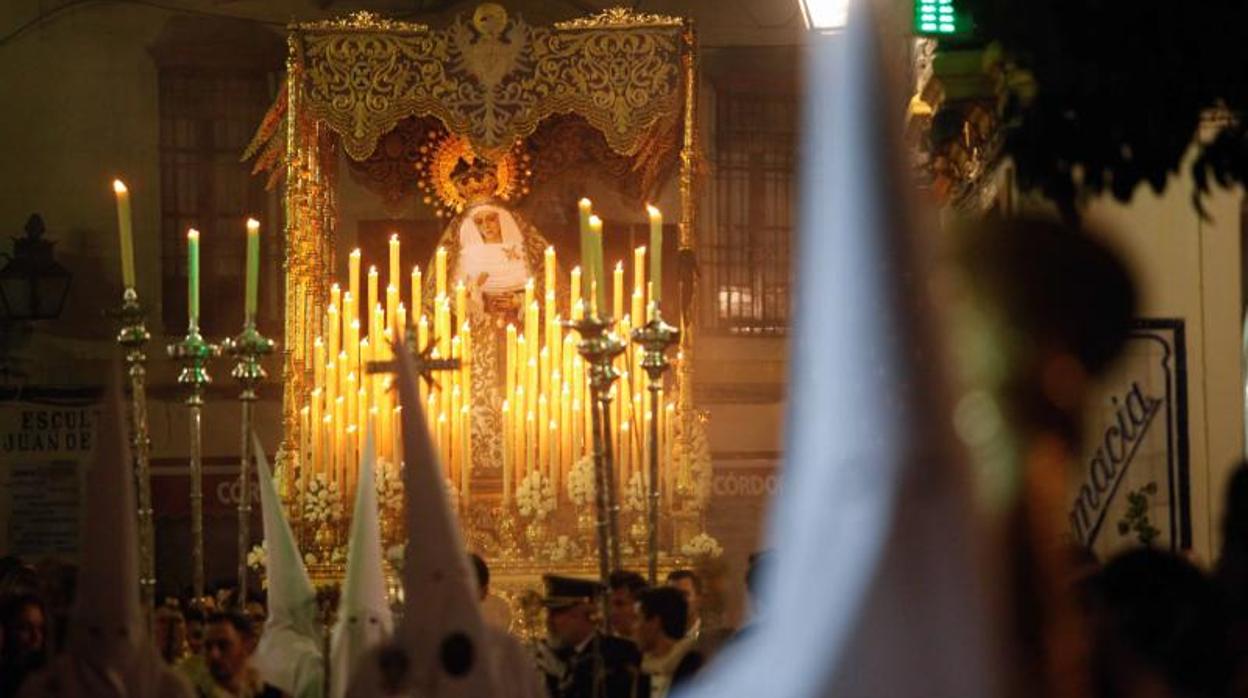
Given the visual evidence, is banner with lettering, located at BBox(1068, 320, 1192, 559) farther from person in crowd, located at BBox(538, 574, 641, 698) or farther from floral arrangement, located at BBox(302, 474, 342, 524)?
floral arrangement, located at BBox(302, 474, 342, 524)

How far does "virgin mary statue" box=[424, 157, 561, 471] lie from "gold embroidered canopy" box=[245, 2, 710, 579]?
669 millimetres

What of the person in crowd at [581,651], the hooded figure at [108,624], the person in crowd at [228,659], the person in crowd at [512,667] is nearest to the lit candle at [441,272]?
the person in crowd at [581,651]

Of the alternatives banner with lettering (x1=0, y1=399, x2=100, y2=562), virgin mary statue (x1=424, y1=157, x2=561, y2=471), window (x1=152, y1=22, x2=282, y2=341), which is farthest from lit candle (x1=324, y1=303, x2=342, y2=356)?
window (x1=152, y1=22, x2=282, y2=341)

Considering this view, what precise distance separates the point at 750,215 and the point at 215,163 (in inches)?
202

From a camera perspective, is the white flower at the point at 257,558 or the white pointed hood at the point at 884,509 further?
the white flower at the point at 257,558

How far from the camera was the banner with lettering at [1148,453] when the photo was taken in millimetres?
12570

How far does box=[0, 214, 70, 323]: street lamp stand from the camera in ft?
78.3

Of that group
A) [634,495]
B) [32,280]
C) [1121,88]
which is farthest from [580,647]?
[32,280]

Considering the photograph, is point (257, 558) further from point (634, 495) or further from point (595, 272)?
point (595, 272)

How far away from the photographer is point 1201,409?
12.8m

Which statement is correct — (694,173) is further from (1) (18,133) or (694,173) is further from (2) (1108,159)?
(2) (1108,159)

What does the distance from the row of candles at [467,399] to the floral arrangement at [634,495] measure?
73 millimetres

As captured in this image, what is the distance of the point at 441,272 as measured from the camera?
1884cm

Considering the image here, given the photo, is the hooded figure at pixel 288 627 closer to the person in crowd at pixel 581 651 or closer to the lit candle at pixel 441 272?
the person in crowd at pixel 581 651
